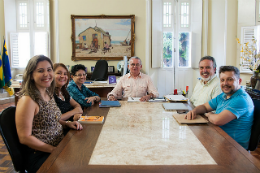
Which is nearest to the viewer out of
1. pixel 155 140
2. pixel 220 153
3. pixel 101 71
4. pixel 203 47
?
pixel 220 153

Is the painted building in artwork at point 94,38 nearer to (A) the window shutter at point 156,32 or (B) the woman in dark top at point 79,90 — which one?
(A) the window shutter at point 156,32

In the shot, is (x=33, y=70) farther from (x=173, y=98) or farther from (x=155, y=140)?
(x=173, y=98)

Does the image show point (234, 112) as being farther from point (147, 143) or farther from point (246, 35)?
point (246, 35)

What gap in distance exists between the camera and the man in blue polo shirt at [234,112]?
172cm

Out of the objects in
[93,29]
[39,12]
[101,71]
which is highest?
[39,12]

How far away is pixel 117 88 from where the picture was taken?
11.3 ft

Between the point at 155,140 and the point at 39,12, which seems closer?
the point at 155,140

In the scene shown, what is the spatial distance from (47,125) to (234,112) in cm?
143

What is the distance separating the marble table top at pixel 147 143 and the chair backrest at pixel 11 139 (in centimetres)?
54

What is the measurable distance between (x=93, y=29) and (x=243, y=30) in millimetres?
3840

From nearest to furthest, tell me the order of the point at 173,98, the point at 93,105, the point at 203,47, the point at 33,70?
the point at 33,70, the point at 93,105, the point at 173,98, the point at 203,47

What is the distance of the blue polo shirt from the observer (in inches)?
68.4

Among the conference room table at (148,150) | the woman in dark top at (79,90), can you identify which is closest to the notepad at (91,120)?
the conference room table at (148,150)

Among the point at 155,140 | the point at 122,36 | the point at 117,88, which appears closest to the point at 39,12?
the point at 122,36
